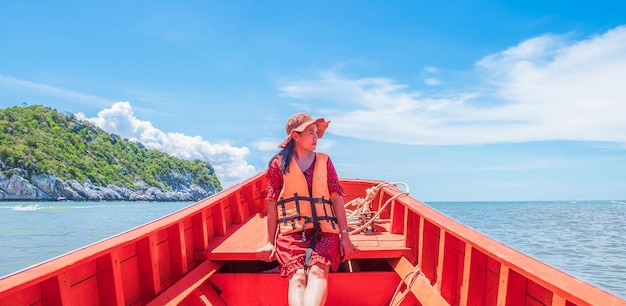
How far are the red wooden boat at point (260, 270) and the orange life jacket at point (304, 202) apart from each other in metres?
0.89

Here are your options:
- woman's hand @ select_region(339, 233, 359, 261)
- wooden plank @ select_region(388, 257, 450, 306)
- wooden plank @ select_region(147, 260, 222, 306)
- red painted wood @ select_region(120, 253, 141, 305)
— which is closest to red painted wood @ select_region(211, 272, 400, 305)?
→ wooden plank @ select_region(147, 260, 222, 306)

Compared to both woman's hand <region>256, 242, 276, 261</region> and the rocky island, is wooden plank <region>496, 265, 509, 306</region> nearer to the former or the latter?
woman's hand <region>256, 242, 276, 261</region>

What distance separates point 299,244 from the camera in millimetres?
2803

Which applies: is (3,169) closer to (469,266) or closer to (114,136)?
(114,136)

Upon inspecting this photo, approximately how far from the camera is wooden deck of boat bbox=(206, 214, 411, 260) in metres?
3.88

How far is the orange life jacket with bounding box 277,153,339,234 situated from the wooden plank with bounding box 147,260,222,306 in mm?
915

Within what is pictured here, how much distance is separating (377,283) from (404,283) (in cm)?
22

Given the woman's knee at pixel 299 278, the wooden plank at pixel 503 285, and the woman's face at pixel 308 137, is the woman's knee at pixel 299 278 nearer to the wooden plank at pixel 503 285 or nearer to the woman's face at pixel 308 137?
the woman's face at pixel 308 137

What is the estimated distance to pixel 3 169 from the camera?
74062mm

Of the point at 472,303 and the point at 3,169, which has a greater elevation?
the point at 472,303

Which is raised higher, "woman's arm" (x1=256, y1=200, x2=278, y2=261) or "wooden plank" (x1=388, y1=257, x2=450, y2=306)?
"woman's arm" (x1=256, y1=200, x2=278, y2=261)

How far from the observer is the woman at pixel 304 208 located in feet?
9.04

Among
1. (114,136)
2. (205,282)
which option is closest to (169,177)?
(114,136)

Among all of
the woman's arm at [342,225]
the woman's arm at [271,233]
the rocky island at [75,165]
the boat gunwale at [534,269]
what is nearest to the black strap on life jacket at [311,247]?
the woman's arm at [342,225]
